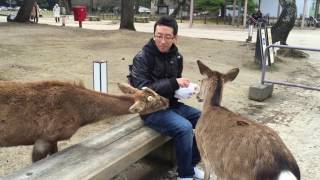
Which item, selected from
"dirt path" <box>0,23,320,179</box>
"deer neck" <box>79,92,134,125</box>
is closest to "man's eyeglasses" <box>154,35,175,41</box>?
"deer neck" <box>79,92,134,125</box>

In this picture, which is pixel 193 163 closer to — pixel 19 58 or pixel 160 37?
pixel 160 37

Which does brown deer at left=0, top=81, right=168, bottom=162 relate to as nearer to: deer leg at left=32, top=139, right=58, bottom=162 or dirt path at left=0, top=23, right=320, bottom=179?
deer leg at left=32, top=139, right=58, bottom=162

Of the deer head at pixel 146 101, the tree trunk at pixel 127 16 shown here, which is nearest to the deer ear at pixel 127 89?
the deer head at pixel 146 101

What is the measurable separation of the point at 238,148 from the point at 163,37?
1.54 m

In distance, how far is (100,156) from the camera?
410 cm

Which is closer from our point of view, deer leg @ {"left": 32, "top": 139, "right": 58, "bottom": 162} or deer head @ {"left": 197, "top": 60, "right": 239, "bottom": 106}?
deer leg @ {"left": 32, "top": 139, "right": 58, "bottom": 162}

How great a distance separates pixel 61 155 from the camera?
4.07m

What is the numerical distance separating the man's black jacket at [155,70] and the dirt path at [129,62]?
104 centimetres

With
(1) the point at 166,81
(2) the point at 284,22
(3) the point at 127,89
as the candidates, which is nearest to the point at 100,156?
(3) the point at 127,89

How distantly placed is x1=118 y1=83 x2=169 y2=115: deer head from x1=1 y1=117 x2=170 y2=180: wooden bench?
28 cm

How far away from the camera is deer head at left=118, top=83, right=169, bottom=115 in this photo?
4.56m

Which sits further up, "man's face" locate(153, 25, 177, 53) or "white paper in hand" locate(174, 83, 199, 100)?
"man's face" locate(153, 25, 177, 53)

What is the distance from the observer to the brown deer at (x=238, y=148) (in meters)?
3.43

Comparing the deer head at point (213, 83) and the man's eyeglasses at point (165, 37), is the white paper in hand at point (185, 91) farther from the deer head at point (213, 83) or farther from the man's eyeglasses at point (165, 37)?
the man's eyeglasses at point (165, 37)
